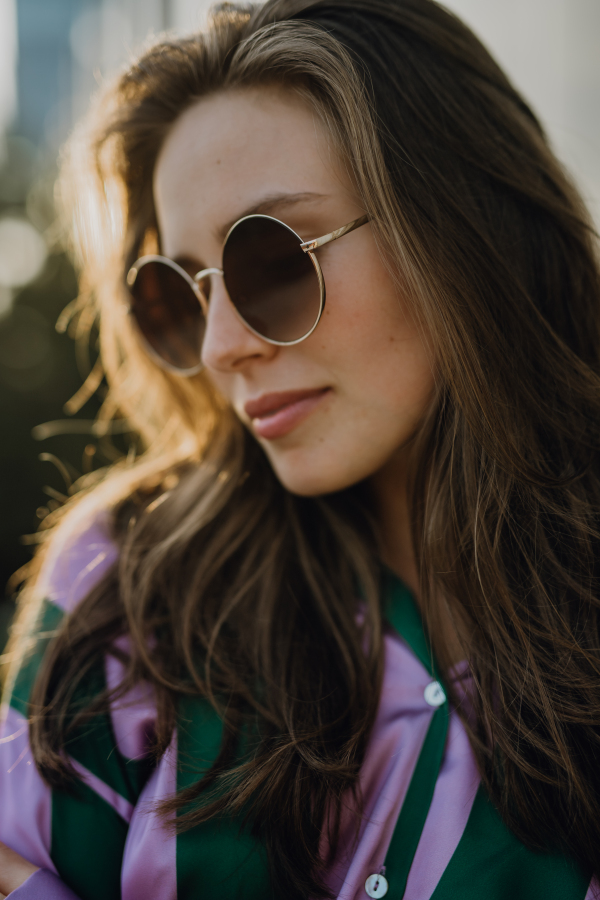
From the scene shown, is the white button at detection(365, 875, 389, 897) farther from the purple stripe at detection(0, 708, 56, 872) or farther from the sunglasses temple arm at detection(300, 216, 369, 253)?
the sunglasses temple arm at detection(300, 216, 369, 253)

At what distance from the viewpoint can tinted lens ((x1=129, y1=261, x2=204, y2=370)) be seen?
1.40 metres

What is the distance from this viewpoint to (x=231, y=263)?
1.18 m

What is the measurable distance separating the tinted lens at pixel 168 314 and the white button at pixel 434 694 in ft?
2.98

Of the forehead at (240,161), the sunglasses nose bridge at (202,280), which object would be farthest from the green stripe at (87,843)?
the forehead at (240,161)

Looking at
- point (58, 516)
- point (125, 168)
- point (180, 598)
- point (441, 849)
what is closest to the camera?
point (441, 849)

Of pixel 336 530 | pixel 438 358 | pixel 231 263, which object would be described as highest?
pixel 231 263

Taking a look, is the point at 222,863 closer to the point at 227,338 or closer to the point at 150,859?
the point at 150,859

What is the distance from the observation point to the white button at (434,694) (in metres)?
1.17

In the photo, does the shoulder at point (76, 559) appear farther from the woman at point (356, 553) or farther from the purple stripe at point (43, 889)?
the purple stripe at point (43, 889)

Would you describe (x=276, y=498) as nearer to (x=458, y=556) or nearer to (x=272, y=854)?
(x=458, y=556)

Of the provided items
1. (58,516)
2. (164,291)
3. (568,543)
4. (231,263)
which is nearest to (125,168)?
(164,291)

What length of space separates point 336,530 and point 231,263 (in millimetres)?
668

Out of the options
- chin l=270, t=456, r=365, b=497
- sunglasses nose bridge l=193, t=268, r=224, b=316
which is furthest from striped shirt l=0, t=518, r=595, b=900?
sunglasses nose bridge l=193, t=268, r=224, b=316

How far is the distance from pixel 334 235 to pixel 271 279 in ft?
0.48
